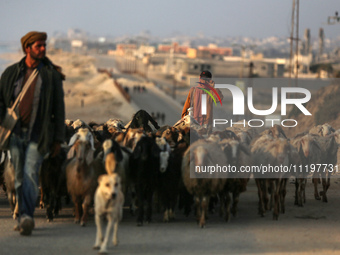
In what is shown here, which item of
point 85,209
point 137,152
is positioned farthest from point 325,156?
point 85,209

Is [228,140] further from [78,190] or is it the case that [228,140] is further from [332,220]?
[78,190]

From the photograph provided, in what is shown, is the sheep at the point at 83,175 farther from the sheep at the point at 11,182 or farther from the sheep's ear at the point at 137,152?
the sheep at the point at 11,182

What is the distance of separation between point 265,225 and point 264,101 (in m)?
73.8

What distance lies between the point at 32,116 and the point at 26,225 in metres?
1.61

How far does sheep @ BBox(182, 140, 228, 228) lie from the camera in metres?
13.4

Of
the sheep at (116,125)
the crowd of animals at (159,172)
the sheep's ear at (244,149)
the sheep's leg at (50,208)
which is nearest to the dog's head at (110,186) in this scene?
the crowd of animals at (159,172)

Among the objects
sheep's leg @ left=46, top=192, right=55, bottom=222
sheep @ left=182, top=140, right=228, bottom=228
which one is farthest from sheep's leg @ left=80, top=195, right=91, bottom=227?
sheep @ left=182, top=140, right=228, bottom=228

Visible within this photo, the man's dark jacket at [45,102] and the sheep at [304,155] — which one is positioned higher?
the man's dark jacket at [45,102]

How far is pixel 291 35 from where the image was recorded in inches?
2058

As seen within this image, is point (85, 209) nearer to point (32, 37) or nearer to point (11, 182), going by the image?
point (11, 182)

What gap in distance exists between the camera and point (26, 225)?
39.6 ft

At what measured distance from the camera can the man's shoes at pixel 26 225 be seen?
12.1 m

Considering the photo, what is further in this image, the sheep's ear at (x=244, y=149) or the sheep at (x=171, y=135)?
the sheep at (x=171, y=135)

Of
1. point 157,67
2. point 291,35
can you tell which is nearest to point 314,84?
point 291,35
